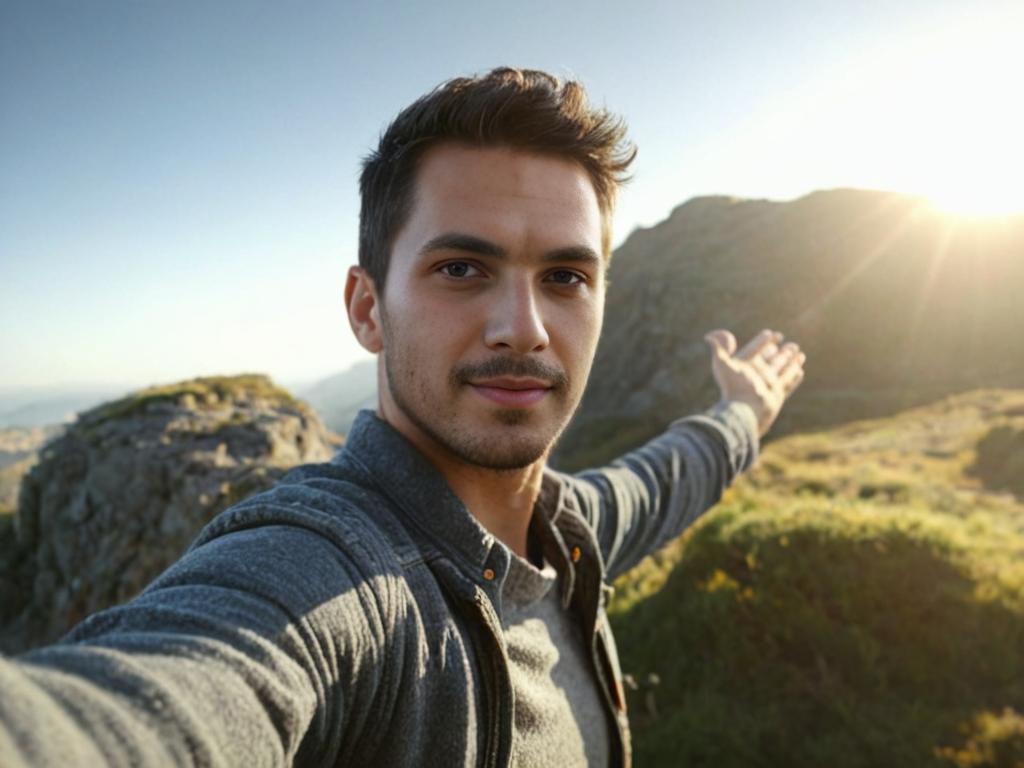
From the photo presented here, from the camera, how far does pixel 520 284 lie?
75.9 inches

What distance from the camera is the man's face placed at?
187cm

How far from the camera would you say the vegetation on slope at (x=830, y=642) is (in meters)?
4.65

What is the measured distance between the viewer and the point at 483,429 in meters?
1.87

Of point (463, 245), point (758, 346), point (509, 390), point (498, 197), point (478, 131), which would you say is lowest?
point (758, 346)

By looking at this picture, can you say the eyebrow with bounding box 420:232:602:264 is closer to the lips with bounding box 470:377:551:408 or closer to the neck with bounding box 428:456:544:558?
the lips with bounding box 470:377:551:408

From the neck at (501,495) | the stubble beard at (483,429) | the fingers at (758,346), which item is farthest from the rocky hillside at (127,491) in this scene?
the fingers at (758,346)

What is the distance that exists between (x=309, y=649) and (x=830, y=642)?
5940mm

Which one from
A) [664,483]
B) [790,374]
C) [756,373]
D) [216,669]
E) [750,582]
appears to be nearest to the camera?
[216,669]

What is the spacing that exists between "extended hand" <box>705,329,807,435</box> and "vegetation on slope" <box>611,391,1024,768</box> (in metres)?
2.49

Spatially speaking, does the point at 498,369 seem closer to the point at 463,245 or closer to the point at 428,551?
the point at 463,245

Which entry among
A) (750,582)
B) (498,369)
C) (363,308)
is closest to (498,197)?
(498,369)

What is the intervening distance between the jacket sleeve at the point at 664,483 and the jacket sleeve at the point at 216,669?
1.83 m

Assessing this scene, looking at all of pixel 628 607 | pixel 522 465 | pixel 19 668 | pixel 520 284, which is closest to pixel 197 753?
pixel 19 668

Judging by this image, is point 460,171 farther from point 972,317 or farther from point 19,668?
point 972,317
